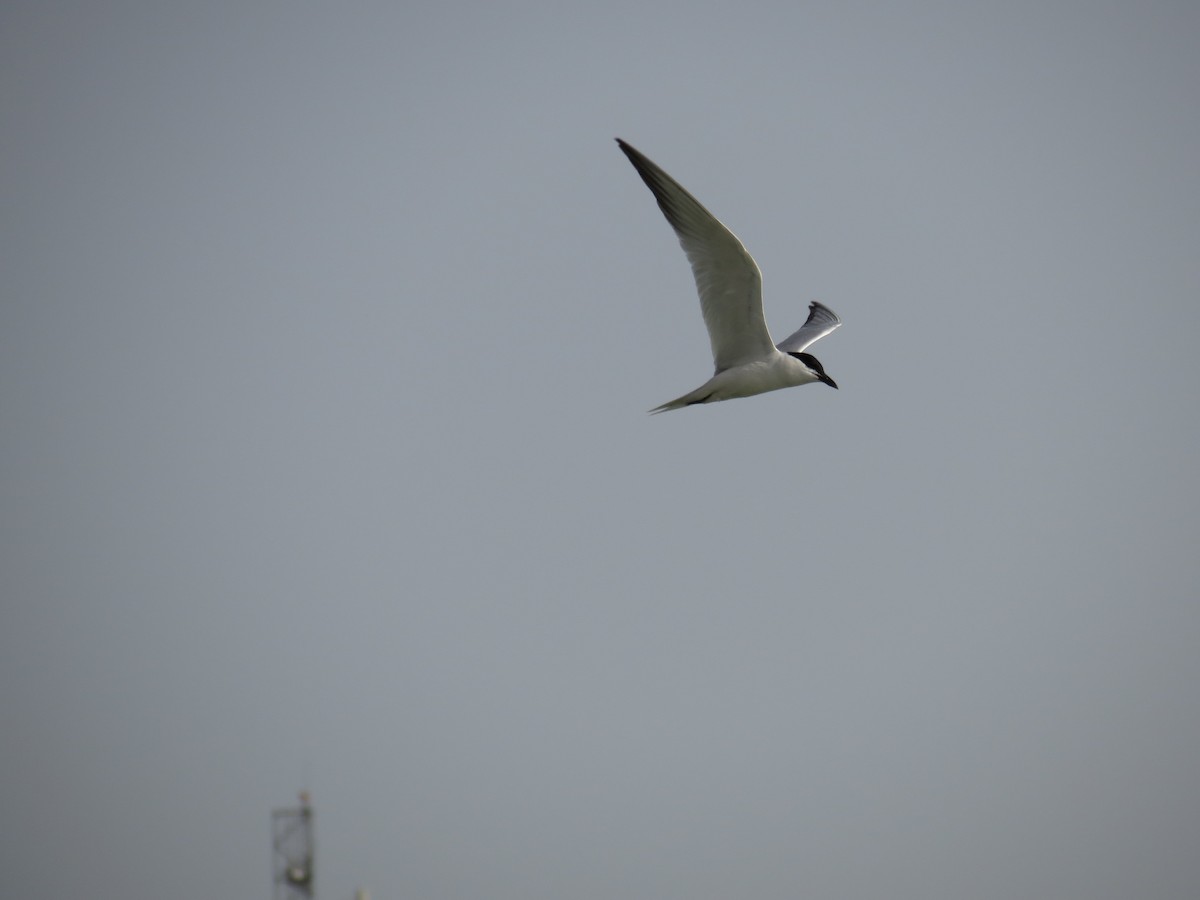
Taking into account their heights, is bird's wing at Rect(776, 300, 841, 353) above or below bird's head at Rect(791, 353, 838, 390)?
above

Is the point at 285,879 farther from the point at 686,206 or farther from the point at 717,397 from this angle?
the point at 686,206

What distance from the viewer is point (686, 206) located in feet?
44.7

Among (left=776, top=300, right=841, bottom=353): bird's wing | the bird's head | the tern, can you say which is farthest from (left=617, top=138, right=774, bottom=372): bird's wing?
(left=776, top=300, right=841, bottom=353): bird's wing

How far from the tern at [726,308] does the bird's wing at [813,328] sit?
1.69 meters

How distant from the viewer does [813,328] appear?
18328mm

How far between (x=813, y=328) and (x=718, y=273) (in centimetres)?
451

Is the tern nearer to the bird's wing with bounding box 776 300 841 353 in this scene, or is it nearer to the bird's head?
the bird's head

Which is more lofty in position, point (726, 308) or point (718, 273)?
point (718, 273)

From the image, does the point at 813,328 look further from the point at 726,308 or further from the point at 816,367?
the point at 726,308

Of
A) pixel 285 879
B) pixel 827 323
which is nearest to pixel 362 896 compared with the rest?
pixel 285 879

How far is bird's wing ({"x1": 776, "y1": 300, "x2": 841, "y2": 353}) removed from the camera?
17.5 m

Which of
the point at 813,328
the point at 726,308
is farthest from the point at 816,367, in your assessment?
the point at 813,328

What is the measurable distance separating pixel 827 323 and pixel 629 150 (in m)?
6.53

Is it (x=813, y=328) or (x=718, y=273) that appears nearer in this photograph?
(x=718, y=273)
